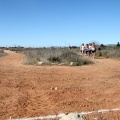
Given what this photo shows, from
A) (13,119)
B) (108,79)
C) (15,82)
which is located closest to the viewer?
(13,119)

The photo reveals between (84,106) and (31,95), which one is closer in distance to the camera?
(84,106)

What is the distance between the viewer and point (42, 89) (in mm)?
11000

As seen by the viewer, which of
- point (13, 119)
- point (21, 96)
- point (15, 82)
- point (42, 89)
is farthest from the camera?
point (15, 82)

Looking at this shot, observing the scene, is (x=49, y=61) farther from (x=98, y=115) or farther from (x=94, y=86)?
(x=98, y=115)

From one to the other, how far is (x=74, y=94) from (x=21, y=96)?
5.28ft

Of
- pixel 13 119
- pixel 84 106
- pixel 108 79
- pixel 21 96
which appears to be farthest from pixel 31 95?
pixel 108 79

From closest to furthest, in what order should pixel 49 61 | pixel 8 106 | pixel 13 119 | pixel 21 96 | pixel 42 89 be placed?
pixel 13 119 < pixel 8 106 < pixel 21 96 < pixel 42 89 < pixel 49 61

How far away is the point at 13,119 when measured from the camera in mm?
7199

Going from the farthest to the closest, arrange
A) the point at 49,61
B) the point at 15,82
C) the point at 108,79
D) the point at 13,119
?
1. the point at 49,61
2. the point at 108,79
3. the point at 15,82
4. the point at 13,119

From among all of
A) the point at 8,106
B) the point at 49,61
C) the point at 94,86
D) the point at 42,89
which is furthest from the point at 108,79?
the point at 49,61

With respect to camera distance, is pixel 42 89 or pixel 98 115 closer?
pixel 98 115

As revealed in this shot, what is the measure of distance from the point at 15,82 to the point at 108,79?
3817 millimetres

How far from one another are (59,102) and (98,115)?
5.47 feet

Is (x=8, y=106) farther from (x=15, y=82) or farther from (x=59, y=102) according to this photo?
(x=15, y=82)
